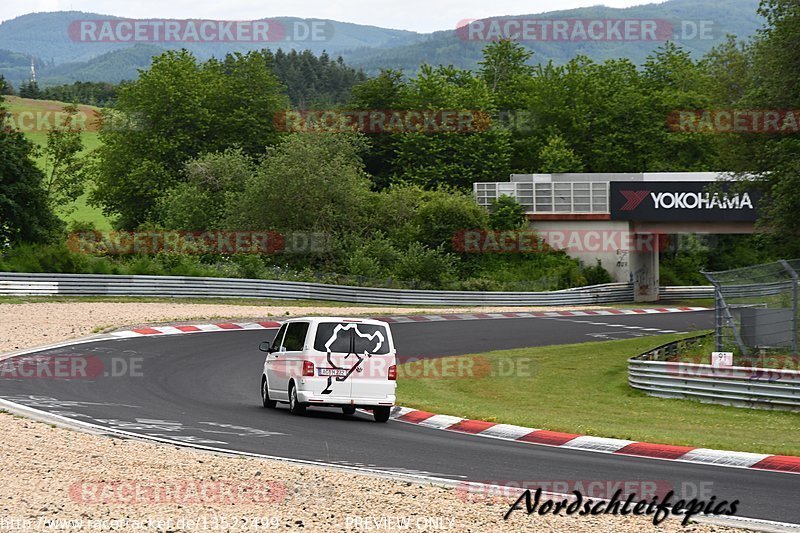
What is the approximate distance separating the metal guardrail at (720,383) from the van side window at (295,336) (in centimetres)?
830

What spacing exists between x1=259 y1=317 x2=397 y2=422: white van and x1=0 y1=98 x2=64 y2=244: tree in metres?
34.2

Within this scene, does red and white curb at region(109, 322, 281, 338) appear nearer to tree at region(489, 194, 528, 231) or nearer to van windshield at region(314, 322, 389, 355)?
van windshield at region(314, 322, 389, 355)

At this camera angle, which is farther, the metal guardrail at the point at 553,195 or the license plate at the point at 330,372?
the metal guardrail at the point at 553,195

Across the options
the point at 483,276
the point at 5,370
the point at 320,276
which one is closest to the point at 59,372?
the point at 5,370

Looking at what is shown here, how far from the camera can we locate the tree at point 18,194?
49.1 metres

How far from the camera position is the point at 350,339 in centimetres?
1811

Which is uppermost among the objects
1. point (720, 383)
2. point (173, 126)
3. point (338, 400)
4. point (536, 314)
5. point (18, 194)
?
point (173, 126)

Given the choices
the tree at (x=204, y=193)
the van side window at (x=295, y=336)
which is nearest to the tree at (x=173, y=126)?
the tree at (x=204, y=193)

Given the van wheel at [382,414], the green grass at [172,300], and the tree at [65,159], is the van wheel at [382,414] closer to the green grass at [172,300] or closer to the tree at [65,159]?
the green grass at [172,300]

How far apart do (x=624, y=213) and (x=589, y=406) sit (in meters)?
39.1

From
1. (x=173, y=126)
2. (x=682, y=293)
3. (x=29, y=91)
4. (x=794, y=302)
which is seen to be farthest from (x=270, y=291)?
(x=29, y=91)

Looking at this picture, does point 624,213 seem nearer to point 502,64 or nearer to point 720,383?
point 720,383

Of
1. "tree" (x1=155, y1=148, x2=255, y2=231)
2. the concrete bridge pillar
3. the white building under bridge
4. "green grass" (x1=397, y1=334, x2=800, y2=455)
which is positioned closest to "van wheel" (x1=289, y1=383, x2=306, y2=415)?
"green grass" (x1=397, y1=334, x2=800, y2=455)

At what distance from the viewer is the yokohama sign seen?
192ft
